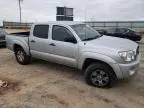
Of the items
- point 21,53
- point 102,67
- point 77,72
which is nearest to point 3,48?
point 21,53

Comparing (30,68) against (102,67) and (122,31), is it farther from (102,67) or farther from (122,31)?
(122,31)

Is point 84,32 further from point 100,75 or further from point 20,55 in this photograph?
point 20,55

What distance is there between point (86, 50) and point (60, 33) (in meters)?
1.29

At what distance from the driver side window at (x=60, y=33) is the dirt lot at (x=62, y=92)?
130 cm

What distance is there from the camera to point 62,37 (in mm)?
6793

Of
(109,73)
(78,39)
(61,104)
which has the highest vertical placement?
(78,39)

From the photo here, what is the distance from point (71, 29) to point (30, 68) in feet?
8.62

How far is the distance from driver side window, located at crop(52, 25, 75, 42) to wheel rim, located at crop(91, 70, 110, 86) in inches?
53.9

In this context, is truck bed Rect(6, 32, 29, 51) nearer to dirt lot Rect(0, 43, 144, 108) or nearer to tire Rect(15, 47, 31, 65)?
tire Rect(15, 47, 31, 65)

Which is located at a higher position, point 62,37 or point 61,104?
point 62,37

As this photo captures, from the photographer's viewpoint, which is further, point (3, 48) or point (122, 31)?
point (122, 31)

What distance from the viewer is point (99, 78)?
602 cm

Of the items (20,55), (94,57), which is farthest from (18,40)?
(94,57)

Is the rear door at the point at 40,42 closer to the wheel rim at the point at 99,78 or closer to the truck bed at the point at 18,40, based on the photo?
the truck bed at the point at 18,40
